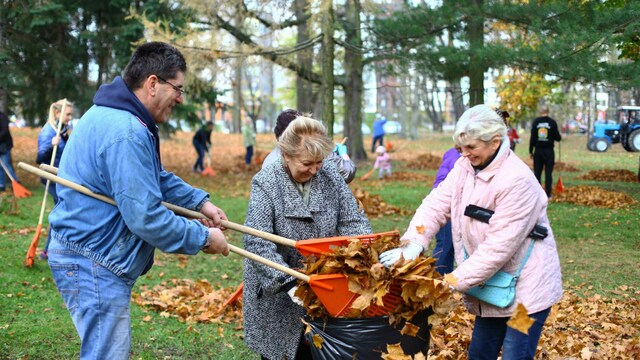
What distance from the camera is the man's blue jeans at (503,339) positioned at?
3.66 metres

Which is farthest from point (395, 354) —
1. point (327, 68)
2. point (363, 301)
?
point (327, 68)

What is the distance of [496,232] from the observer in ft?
11.7

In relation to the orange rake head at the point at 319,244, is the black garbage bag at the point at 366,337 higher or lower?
lower

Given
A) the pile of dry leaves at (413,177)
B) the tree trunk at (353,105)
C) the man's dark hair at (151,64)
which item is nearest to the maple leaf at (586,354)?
the man's dark hair at (151,64)

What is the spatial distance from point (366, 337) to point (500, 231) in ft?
2.80

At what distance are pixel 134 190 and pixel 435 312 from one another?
63.3 inches

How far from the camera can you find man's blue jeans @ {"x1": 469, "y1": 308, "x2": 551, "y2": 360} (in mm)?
Result: 3660

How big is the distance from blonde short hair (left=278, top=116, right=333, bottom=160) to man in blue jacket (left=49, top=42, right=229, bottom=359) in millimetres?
707

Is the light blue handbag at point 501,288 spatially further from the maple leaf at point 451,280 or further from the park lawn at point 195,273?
the park lawn at point 195,273

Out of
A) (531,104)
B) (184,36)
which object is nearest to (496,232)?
(184,36)

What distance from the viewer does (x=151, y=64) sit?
3402 millimetres

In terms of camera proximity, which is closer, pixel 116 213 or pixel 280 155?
pixel 116 213

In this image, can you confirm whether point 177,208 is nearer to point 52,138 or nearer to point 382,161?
point 52,138

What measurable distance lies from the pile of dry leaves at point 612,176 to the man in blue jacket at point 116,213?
1787 centimetres
